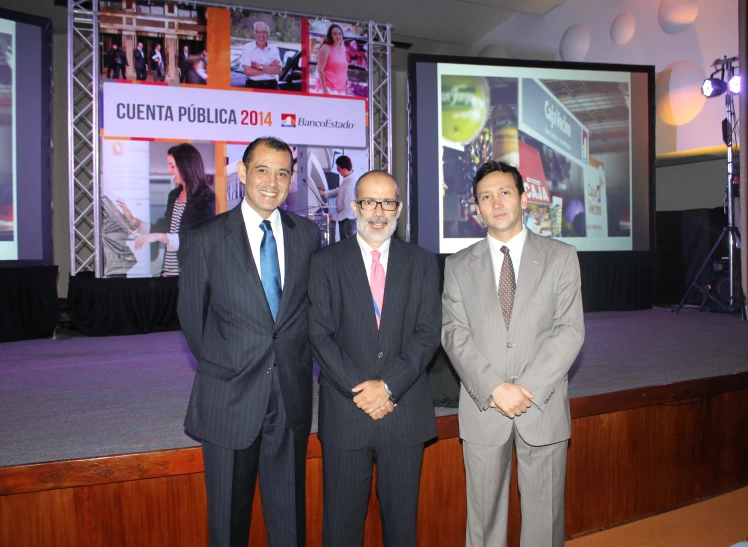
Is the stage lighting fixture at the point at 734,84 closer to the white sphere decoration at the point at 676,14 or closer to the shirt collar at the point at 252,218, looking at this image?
the white sphere decoration at the point at 676,14

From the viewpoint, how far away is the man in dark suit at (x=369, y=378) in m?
1.73

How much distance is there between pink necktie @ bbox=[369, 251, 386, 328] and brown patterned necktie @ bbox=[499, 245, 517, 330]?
43cm

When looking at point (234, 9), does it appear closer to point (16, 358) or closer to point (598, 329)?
point (16, 358)

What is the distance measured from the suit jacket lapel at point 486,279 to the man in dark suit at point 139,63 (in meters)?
5.12

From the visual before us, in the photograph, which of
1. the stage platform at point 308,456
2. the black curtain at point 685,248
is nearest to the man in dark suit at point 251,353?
the stage platform at point 308,456

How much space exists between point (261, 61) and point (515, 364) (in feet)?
17.6

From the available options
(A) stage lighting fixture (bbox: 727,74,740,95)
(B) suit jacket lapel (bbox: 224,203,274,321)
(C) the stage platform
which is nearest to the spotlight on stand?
(A) stage lighting fixture (bbox: 727,74,740,95)

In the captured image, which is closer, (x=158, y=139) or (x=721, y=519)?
(x=721, y=519)

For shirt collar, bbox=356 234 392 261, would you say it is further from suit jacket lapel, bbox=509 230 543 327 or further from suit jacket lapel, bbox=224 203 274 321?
suit jacket lapel, bbox=509 230 543 327

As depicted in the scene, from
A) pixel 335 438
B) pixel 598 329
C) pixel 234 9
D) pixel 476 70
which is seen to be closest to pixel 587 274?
pixel 598 329

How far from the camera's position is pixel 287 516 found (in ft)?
5.71

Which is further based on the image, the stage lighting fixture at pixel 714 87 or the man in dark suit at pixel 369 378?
the stage lighting fixture at pixel 714 87

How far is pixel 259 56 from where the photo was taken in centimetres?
613

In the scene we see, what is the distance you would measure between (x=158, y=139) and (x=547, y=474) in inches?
212
